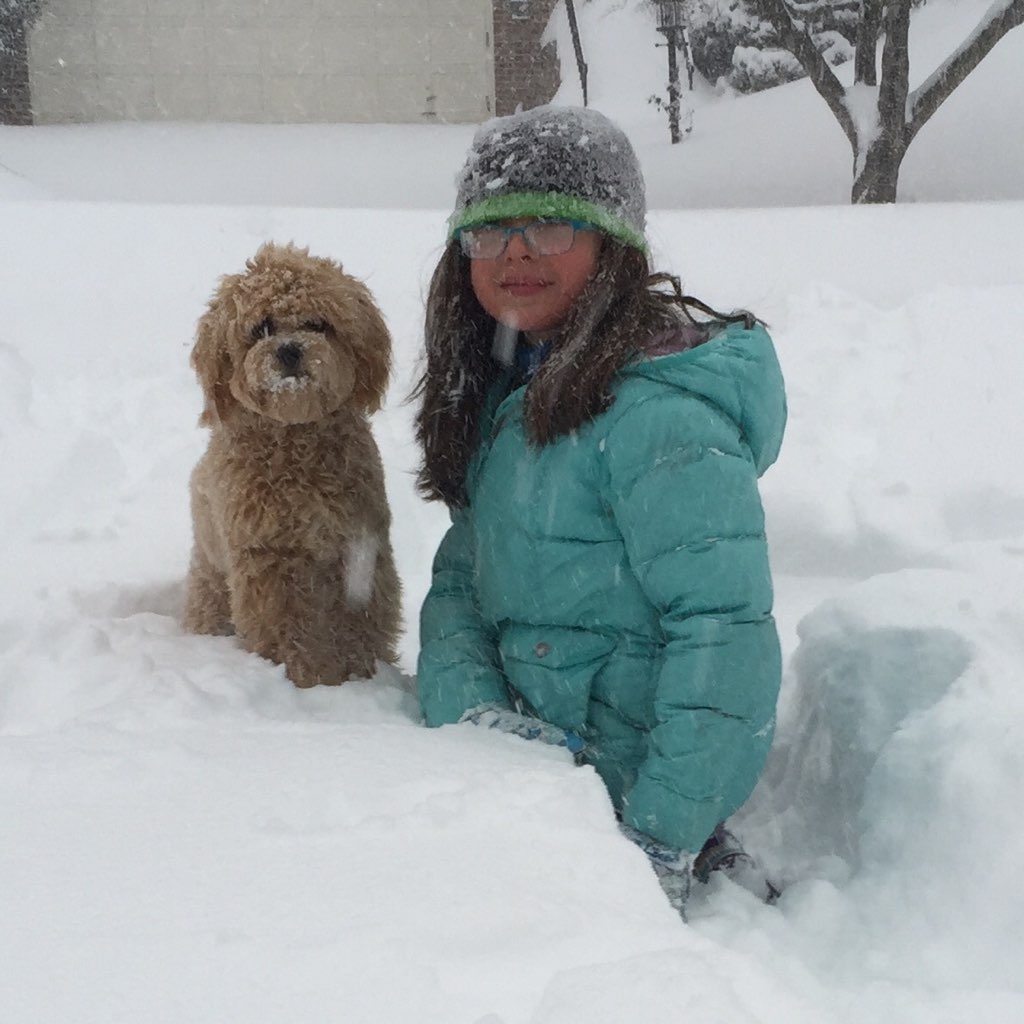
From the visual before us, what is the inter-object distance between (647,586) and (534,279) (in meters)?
0.62

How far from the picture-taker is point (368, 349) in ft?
8.10

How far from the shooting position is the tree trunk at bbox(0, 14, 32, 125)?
38.0 ft

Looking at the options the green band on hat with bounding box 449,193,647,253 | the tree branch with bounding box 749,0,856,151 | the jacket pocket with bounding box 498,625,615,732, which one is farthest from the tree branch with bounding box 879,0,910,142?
the jacket pocket with bounding box 498,625,615,732

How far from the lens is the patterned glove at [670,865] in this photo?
189cm

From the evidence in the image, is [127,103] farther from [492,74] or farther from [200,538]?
[200,538]

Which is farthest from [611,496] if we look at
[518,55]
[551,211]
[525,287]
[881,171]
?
[518,55]

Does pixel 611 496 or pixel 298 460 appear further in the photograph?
pixel 298 460

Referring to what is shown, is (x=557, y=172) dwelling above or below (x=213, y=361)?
above

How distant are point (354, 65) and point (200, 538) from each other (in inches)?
417

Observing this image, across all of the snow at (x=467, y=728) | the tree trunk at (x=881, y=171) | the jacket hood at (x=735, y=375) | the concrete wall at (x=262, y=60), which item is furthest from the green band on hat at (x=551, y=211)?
the concrete wall at (x=262, y=60)

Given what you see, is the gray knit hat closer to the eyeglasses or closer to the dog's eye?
the eyeglasses

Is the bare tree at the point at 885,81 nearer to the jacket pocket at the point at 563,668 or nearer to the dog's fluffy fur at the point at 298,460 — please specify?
the dog's fluffy fur at the point at 298,460

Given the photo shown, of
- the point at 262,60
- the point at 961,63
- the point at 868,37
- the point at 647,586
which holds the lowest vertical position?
the point at 647,586

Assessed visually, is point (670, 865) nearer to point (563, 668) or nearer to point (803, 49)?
point (563, 668)
